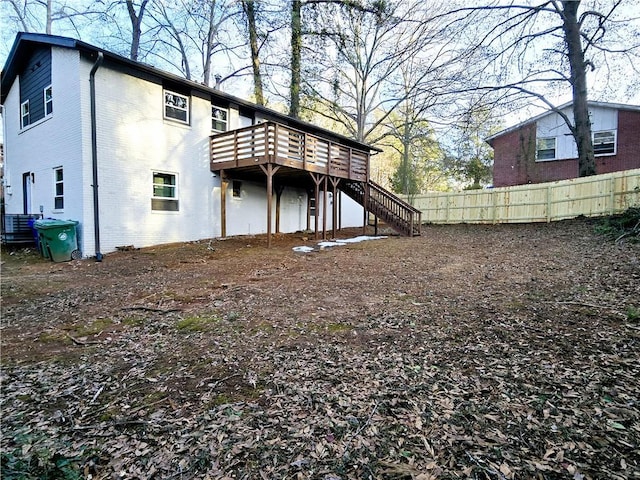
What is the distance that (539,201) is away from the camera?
13609 mm

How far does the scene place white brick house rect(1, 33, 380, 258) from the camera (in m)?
9.35

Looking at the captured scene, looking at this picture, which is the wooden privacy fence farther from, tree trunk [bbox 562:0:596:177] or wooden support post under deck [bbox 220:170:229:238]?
wooden support post under deck [bbox 220:170:229:238]

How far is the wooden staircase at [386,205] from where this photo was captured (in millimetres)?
13680

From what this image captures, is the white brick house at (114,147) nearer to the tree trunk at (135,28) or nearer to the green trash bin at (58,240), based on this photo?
the green trash bin at (58,240)

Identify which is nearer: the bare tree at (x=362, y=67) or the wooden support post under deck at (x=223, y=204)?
the wooden support post under deck at (x=223, y=204)

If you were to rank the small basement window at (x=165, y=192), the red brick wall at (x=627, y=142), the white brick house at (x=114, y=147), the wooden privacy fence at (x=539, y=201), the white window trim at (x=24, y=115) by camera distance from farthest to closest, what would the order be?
1. the red brick wall at (x=627, y=142)
2. the white window trim at (x=24, y=115)
3. the wooden privacy fence at (x=539, y=201)
4. the small basement window at (x=165, y=192)
5. the white brick house at (x=114, y=147)

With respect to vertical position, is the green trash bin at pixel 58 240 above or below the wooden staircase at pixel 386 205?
below

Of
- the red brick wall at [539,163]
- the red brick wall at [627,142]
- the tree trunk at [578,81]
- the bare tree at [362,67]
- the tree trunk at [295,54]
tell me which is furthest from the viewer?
the tree trunk at [295,54]

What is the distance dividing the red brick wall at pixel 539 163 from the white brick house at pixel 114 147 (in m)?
14.6

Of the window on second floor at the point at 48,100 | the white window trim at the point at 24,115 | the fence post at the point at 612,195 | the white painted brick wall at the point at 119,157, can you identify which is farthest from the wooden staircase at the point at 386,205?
the white window trim at the point at 24,115

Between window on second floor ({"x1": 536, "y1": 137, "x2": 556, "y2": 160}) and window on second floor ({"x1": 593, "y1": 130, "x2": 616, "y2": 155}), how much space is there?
1.80m

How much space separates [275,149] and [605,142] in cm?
1737

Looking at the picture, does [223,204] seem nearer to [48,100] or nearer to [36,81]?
[48,100]

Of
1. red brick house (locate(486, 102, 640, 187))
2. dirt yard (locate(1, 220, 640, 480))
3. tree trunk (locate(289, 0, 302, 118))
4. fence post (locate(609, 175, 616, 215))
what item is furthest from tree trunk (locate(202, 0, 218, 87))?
fence post (locate(609, 175, 616, 215))
